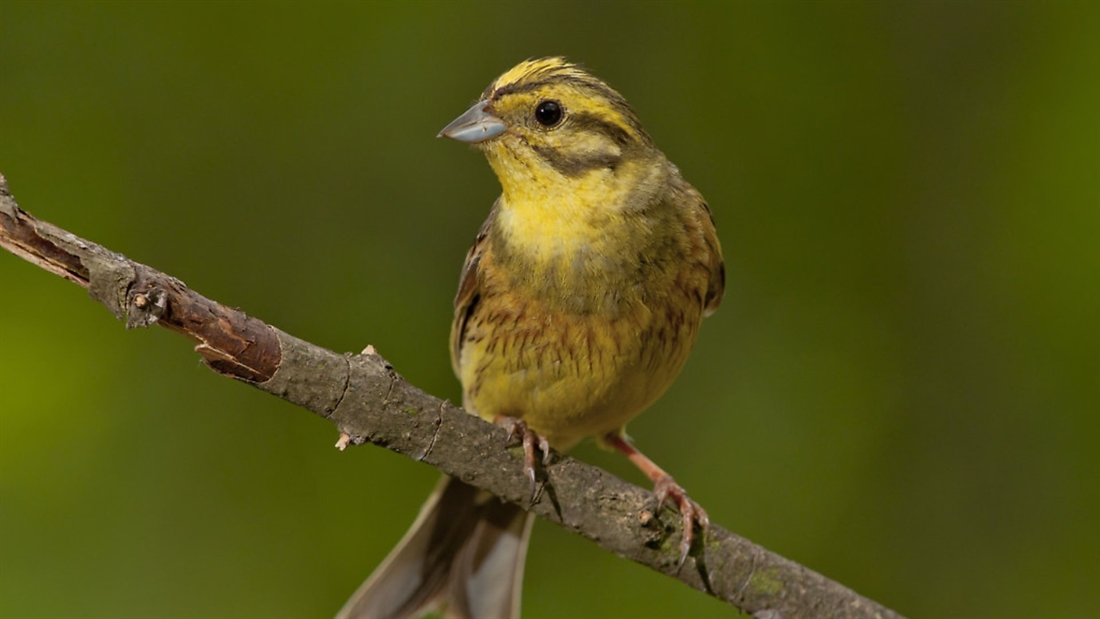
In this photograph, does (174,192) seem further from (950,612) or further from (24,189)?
(950,612)

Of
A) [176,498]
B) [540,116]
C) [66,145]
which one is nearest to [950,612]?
[540,116]

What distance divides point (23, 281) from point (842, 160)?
3.46 metres

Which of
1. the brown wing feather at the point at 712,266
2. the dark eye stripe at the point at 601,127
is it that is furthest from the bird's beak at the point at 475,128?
the brown wing feather at the point at 712,266

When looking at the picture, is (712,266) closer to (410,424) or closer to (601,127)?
(601,127)

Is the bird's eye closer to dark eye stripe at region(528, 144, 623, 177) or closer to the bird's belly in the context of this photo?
dark eye stripe at region(528, 144, 623, 177)

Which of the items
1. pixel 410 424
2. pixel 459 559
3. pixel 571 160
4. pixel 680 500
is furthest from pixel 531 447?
pixel 459 559

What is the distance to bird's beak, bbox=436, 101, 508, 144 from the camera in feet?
11.9

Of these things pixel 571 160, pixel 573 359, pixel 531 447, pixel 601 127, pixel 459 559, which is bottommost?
pixel 459 559

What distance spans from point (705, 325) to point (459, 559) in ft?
5.38

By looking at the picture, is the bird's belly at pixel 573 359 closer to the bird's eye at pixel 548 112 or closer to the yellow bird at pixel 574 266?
the yellow bird at pixel 574 266

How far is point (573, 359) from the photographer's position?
12.5 ft

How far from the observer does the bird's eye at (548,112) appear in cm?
367

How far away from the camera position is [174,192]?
16.8 feet

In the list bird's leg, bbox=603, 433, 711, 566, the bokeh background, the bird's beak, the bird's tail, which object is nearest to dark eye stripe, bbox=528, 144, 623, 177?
the bird's beak
